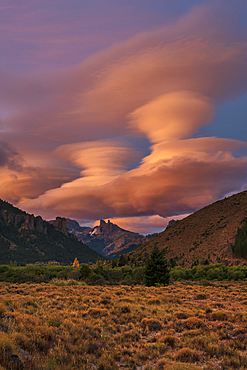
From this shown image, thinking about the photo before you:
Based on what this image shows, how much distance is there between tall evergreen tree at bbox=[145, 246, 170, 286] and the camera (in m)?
41.2

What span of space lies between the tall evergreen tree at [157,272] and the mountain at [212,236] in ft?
94.5

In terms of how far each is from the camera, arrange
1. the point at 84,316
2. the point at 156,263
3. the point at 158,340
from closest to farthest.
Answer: the point at 158,340 < the point at 84,316 < the point at 156,263

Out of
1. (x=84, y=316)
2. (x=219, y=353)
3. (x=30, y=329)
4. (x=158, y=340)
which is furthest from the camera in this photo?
(x=84, y=316)

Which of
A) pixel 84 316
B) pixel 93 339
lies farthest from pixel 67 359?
pixel 84 316

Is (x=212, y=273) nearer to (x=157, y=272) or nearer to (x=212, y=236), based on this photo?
(x=157, y=272)

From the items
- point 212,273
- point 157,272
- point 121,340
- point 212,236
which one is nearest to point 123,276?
point 157,272

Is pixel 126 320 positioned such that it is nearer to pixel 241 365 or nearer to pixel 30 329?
pixel 30 329

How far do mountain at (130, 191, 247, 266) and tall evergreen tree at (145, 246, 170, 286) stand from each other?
2880 cm

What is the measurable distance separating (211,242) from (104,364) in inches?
2995

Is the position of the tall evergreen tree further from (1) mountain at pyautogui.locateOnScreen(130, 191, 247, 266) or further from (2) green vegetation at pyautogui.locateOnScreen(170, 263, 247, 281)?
(1) mountain at pyautogui.locateOnScreen(130, 191, 247, 266)

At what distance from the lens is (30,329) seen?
1212cm

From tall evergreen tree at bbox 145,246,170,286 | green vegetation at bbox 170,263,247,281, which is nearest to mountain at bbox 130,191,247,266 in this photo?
green vegetation at bbox 170,263,247,281

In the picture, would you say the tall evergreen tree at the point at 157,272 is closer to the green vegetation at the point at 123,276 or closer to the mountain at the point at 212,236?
the green vegetation at the point at 123,276

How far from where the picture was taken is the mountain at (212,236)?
6825cm
